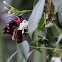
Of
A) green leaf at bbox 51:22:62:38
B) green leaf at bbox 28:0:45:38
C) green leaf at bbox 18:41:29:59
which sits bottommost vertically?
green leaf at bbox 18:41:29:59

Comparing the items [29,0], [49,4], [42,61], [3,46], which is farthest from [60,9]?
[3,46]

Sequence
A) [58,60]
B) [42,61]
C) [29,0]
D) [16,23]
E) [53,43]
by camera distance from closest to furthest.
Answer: [58,60], [53,43], [16,23], [29,0], [42,61]

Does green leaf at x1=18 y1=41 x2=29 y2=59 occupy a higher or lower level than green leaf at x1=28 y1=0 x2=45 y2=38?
lower

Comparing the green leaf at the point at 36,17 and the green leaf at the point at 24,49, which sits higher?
the green leaf at the point at 36,17

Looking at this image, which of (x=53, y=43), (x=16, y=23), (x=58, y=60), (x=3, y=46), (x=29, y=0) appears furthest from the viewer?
(x=3, y=46)

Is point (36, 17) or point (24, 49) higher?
point (36, 17)

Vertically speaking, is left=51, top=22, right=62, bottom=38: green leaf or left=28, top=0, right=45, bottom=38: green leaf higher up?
left=28, top=0, right=45, bottom=38: green leaf

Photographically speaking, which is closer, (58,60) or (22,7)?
(58,60)

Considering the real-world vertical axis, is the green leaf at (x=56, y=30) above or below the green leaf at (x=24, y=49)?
above

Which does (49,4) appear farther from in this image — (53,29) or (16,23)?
(16,23)

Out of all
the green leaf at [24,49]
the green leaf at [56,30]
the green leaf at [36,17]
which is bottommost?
the green leaf at [24,49]

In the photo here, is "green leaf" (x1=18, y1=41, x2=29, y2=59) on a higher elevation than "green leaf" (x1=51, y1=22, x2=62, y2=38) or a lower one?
lower
